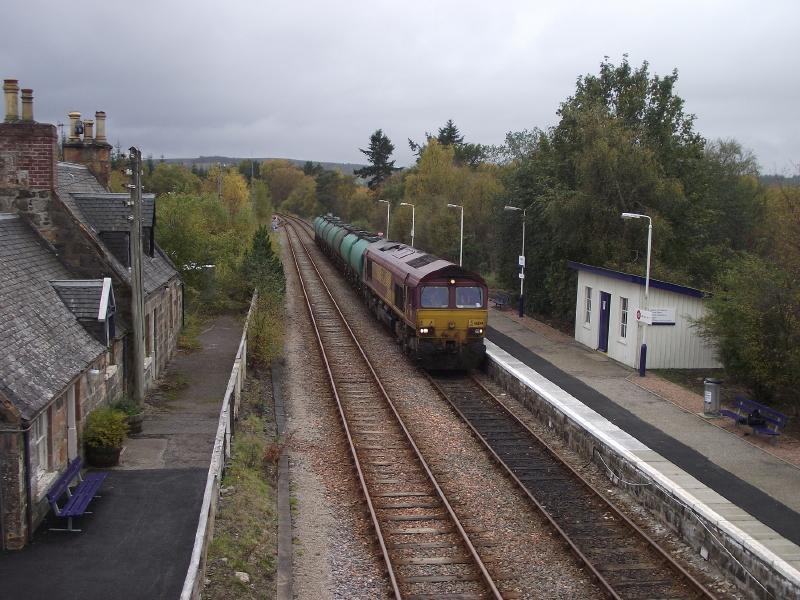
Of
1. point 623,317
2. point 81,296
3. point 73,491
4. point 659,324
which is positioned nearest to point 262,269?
point 623,317

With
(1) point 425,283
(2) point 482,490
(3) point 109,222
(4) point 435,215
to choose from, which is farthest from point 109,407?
(4) point 435,215

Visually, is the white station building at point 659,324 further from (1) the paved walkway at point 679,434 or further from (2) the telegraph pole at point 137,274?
(2) the telegraph pole at point 137,274

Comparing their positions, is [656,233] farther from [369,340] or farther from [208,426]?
[208,426]

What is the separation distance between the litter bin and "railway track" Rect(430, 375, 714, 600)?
4.24 metres

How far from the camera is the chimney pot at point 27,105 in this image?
50.5ft

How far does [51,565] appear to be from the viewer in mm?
9547

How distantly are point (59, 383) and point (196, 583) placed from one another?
445 centimetres

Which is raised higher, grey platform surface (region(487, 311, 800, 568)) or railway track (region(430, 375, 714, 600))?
grey platform surface (region(487, 311, 800, 568))

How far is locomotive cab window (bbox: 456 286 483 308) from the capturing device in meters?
22.3

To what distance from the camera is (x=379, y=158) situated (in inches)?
4023

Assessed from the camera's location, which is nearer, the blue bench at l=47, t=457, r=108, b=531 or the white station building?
the blue bench at l=47, t=457, r=108, b=531

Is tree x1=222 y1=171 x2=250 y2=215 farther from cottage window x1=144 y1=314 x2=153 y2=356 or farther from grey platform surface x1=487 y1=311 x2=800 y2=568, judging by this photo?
cottage window x1=144 y1=314 x2=153 y2=356

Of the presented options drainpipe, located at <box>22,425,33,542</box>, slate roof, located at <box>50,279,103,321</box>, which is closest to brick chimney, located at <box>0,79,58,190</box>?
slate roof, located at <box>50,279,103,321</box>

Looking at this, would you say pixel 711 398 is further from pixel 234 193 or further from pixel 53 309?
pixel 234 193
